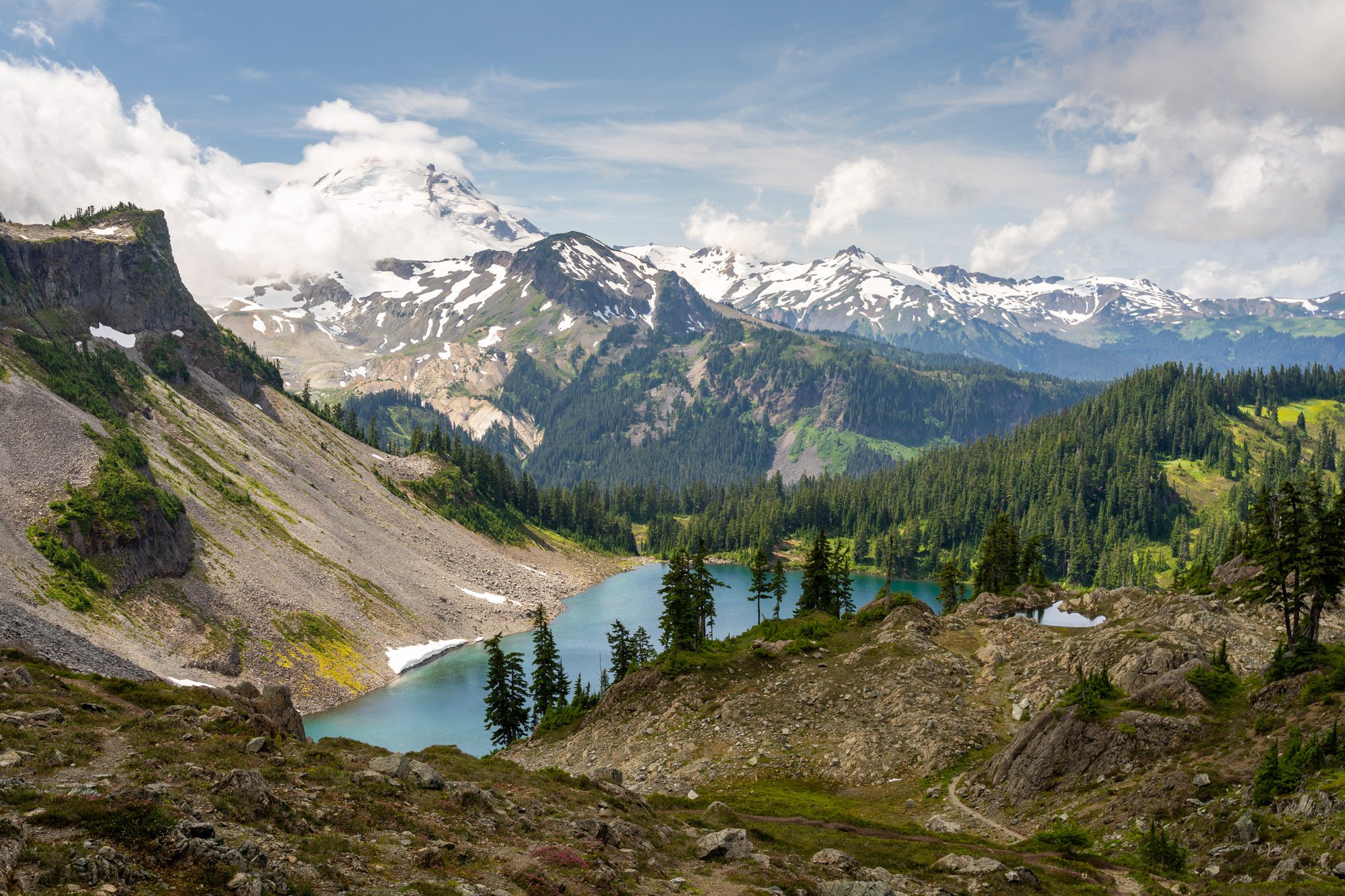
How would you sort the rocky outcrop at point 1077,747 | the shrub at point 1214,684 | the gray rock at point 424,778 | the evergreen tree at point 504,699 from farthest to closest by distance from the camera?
the evergreen tree at point 504,699, the shrub at point 1214,684, the rocky outcrop at point 1077,747, the gray rock at point 424,778

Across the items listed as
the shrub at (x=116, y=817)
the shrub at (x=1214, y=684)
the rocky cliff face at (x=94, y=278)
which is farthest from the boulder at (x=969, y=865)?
the rocky cliff face at (x=94, y=278)

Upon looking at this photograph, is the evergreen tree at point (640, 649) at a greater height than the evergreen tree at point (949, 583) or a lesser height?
lesser

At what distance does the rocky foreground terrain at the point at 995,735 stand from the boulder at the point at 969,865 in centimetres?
523

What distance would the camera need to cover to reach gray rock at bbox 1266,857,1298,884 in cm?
2895

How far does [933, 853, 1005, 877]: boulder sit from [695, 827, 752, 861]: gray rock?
27.6 feet

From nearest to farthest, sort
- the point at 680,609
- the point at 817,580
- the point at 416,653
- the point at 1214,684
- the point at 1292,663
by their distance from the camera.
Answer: the point at 1292,663 → the point at 1214,684 → the point at 680,609 → the point at 817,580 → the point at 416,653

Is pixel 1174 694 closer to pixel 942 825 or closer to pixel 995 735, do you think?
pixel 995 735

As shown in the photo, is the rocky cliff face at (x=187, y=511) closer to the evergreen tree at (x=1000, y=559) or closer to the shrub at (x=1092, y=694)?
the shrub at (x=1092, y=694)

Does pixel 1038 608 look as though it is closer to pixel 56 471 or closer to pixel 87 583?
pixel 87 583

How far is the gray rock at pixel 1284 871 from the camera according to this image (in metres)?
29.0

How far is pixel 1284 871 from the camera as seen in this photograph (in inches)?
1153

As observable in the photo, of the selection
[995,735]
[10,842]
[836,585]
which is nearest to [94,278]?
[836,585]

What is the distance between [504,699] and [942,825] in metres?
52.9

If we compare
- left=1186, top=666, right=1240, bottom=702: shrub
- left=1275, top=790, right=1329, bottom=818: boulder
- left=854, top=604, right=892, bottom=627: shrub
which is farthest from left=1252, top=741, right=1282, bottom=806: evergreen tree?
left=854, top=604, right=892, bottom=627: shrub
